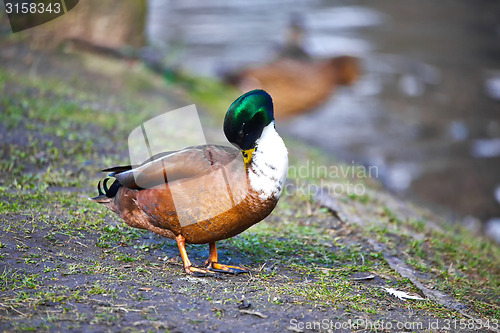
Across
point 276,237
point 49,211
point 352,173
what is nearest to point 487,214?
point 352,173

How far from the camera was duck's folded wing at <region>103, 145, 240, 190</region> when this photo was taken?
11.6 feet

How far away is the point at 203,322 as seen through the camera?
9.73 feet

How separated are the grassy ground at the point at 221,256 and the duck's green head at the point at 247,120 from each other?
0.89m

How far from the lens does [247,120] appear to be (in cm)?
352

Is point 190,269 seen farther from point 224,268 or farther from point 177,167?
point 177,167

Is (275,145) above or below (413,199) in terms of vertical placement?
above

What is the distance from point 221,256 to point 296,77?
7.52 m

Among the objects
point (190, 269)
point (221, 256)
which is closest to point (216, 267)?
point (190, 269)

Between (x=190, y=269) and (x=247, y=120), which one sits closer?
(x=247, y=120)

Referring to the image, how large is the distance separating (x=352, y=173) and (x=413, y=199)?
3.15 ft

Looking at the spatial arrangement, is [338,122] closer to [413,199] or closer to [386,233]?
[413,199]

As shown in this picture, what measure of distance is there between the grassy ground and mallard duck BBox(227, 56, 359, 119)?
13.3 ft

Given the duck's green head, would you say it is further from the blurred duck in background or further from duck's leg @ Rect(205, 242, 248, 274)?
the blurred duck in background

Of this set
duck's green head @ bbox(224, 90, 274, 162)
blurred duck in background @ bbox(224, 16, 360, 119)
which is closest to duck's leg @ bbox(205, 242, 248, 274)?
duck's green head @ bbox(224, 90, 274, 162)
